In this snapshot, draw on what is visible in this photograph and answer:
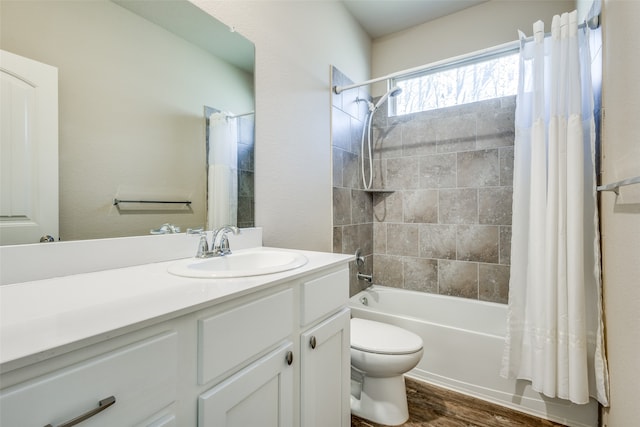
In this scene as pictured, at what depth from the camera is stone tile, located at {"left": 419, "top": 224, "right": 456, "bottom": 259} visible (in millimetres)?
2322

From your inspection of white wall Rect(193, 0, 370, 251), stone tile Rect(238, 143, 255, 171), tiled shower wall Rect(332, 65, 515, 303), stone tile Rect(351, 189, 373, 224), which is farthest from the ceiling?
stone tile Rect(238, 143, 255, 171)

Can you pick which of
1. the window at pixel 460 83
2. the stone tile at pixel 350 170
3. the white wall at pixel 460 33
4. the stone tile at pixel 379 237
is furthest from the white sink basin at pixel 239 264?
the white wall at pixel 460 33

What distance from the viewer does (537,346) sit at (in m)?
1.46

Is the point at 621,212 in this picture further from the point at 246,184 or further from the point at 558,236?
→ the point at 246,184

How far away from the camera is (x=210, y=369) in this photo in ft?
2.14

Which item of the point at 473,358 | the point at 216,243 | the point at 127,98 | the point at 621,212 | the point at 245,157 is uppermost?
the point at 127,98

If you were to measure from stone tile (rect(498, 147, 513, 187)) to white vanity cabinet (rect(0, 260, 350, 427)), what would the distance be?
1685 mm

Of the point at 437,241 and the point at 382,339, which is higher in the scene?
the point at 437,241

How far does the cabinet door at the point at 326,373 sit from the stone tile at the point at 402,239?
4.79 feet

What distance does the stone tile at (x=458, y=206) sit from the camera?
88.2 inches

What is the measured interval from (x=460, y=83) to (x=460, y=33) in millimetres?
394

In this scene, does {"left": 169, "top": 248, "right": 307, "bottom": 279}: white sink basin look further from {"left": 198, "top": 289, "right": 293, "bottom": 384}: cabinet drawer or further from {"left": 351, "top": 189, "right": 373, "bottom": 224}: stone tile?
{"left": 351, "top": 189, "right": 373, "bottom": 224}: stone tile

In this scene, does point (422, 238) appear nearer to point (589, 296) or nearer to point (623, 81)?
point (589, 296)

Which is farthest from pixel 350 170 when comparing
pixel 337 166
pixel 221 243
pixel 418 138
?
pixel 221 243
